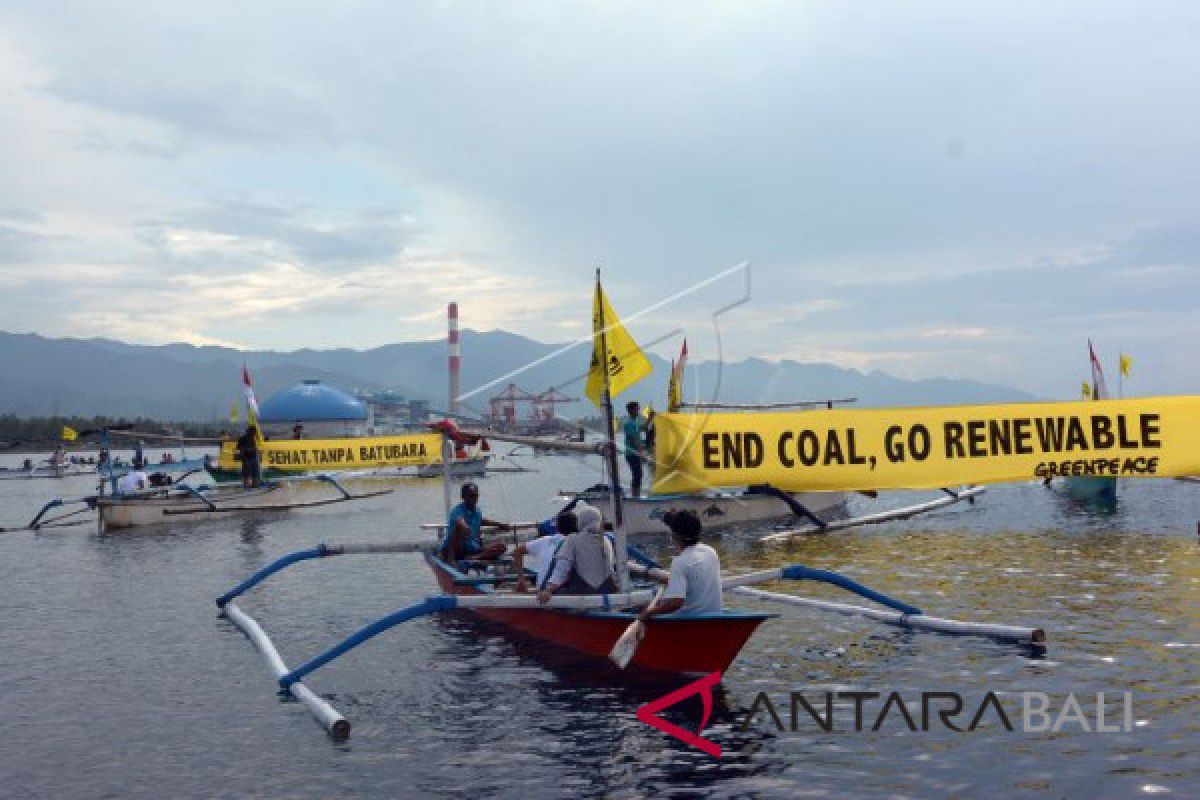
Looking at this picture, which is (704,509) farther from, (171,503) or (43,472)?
(43,472)

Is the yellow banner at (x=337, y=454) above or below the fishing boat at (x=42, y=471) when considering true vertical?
above

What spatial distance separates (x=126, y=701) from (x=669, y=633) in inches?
319

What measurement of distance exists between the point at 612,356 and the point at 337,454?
34191 millimetres

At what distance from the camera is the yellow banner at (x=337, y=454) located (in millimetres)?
49500

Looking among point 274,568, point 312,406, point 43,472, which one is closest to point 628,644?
point 274,568

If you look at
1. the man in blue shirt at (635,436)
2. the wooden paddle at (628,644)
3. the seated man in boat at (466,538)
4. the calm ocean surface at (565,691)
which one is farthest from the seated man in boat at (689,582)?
the man in blue shirt at (635,436)

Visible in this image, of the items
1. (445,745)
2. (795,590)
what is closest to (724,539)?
(795,590)

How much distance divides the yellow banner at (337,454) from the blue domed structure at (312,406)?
201 feet

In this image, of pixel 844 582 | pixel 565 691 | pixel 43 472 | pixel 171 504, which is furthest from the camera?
pixel 43 472

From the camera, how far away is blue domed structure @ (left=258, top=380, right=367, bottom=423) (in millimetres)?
110062

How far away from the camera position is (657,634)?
13164 mm

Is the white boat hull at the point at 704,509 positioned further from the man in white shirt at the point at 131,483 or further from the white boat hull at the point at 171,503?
the man in white shirt at the point at 131,483

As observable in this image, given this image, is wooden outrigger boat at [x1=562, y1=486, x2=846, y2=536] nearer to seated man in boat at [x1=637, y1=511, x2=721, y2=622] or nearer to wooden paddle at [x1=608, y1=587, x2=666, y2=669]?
seated man in boat at [x1=637, y1=511, x2=721, y2=622]

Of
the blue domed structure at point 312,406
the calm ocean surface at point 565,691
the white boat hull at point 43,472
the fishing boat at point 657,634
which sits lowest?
the calm ocean surface at point 565,691
